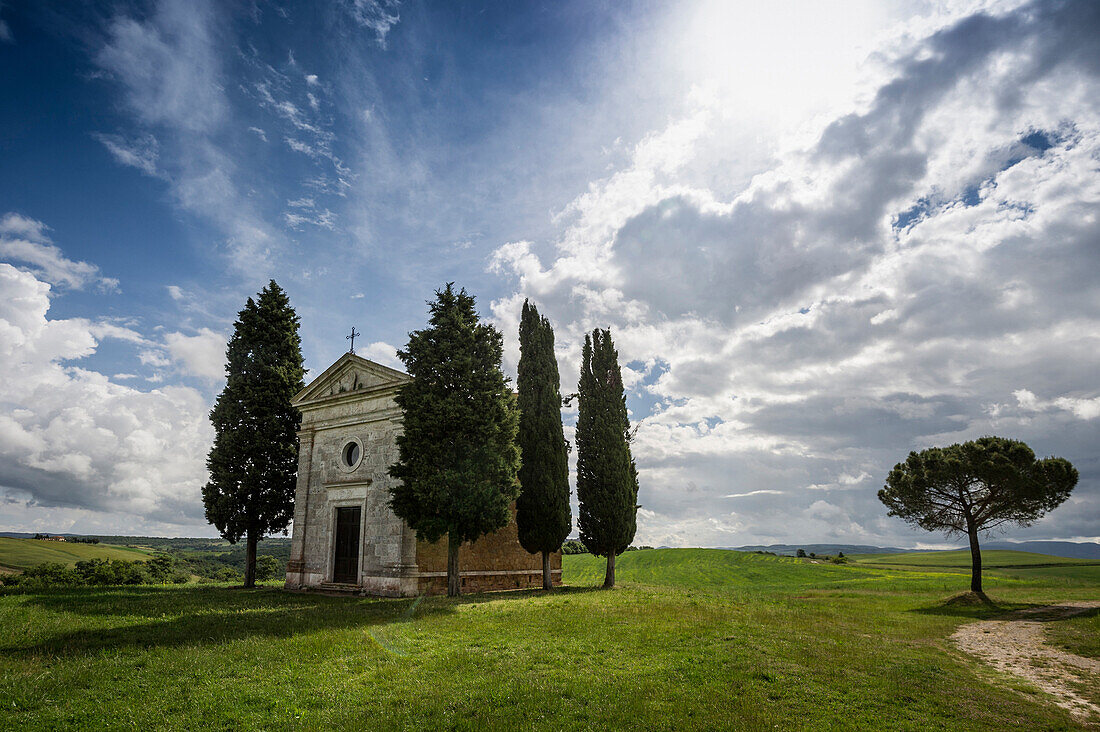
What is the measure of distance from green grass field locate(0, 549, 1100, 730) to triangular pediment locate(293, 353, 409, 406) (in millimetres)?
9663

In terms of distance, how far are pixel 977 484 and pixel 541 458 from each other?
20.0 m

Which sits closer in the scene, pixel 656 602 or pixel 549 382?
pixel 656 602

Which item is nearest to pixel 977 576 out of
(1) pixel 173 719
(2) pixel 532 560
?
(2) pixel 532 560

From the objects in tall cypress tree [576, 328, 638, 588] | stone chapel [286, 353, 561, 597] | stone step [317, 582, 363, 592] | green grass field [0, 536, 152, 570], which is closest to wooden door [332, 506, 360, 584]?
stone chapel [286, 353, 561, 597]

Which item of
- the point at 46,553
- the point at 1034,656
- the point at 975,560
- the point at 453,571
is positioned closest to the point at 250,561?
the point at 453,571

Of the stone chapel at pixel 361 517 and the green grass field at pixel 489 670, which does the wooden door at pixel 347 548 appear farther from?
the green grass field at pixel 489 670

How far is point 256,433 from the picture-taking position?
1035 inches

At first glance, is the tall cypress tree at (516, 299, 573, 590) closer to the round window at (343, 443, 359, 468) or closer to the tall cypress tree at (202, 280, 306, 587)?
the round window at (343, 443, 359, 468)

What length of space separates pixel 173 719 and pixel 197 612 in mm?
9948

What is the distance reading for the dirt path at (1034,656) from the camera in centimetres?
947

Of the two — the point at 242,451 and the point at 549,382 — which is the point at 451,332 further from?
the point at 242,451

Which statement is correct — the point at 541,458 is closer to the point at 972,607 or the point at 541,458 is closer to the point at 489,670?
the point at 489,670

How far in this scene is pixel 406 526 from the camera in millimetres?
21312

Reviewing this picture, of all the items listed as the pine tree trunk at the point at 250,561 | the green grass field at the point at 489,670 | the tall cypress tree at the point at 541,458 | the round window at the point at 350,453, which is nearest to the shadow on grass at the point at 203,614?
the green grass field at the point at 489,670
